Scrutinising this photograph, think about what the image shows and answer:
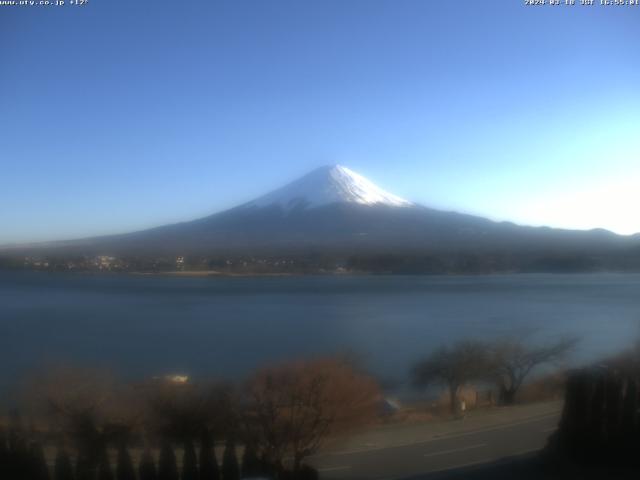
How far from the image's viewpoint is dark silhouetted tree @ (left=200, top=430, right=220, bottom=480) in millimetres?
1825

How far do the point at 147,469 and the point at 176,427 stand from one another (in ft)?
0.52

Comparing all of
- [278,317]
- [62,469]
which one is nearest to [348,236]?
[278,317]

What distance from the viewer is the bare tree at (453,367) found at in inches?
92.1

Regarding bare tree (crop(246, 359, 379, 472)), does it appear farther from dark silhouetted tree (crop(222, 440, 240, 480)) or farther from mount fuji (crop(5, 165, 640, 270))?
mount fuji (crop(5, 165, 640, 270))

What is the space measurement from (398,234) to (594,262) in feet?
5.96

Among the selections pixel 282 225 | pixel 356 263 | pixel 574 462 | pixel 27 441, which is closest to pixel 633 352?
pixel 574 462

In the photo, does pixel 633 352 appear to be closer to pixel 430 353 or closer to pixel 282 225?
pixel 430 353

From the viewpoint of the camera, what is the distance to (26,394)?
2.00 meters

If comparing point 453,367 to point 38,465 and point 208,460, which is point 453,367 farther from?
point 38,465

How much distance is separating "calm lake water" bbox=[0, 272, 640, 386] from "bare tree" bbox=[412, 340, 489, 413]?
0.30 ft

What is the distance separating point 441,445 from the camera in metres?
2.05

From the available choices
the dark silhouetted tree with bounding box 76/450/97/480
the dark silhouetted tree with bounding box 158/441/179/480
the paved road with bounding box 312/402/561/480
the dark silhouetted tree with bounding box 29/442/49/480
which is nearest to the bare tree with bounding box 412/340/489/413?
the paved road with bounding box 312/402/561/480

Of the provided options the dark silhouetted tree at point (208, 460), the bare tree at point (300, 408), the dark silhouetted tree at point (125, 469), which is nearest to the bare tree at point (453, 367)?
the bare tree at point (300, 408)

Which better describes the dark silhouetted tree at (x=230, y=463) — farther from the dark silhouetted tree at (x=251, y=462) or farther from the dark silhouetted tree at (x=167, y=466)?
the dark silhouetted tree at (x=167, y=466)
